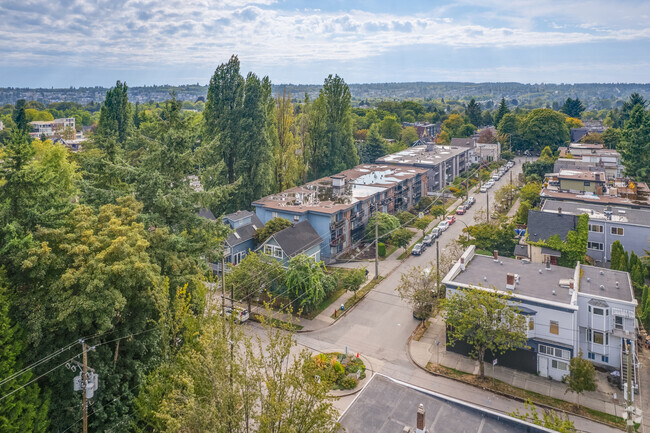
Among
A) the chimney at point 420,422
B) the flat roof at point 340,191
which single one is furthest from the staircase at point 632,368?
the flat roof at point 340,191

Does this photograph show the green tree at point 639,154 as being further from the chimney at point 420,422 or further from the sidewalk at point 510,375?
the chimney at point 420,422

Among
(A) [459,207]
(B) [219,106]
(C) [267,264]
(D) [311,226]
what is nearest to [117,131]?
(B) [219,106]

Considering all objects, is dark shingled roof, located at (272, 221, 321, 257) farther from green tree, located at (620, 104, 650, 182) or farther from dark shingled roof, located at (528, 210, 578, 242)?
green tree, located at (620, 104, 650, 182)

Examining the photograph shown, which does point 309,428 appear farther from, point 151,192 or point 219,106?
point 219,106

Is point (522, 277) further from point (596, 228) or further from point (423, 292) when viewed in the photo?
point (596, 228)

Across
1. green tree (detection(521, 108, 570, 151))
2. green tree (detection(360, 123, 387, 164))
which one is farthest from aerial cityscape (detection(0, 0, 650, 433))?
green tree (detection(521, 108, 570, 151))
